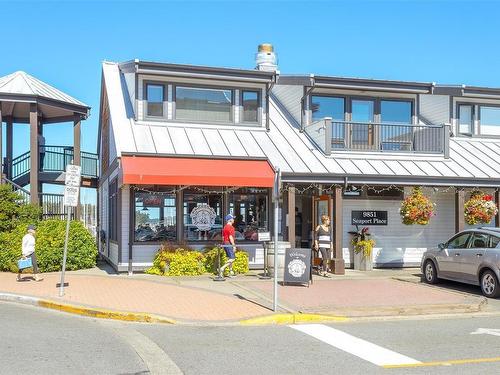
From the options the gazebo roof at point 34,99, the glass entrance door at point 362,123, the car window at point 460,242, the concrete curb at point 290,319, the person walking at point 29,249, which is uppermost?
the gazebo roof at point 34,99

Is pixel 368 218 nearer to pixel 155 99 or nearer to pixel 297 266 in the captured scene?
pixel 297 266

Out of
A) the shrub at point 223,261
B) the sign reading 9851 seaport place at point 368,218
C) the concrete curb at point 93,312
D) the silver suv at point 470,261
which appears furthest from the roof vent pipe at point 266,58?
the concrete curb at point 93,312

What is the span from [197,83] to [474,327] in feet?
39.3

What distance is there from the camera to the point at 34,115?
1962cm

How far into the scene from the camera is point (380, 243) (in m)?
19.0

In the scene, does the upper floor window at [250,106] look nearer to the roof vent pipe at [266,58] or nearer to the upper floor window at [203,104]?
the upper floor window at [203,104]

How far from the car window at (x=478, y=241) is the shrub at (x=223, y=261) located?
20.5ft

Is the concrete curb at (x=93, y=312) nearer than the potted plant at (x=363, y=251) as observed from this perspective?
Yes

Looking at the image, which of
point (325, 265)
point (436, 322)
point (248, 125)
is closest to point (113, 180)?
point (248, 125)

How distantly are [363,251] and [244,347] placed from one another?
410 inches

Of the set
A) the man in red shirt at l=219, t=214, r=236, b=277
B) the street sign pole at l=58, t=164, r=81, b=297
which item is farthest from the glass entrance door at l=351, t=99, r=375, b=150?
the street sign pole at l=58, t=164, r=81, b=297

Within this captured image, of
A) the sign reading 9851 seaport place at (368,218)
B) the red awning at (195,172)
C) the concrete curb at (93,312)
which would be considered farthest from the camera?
the sign reading 9851 seaport place at (368,218)

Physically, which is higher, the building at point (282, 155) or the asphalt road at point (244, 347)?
the building at point (282, 155)

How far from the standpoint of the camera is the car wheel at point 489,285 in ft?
42.5
